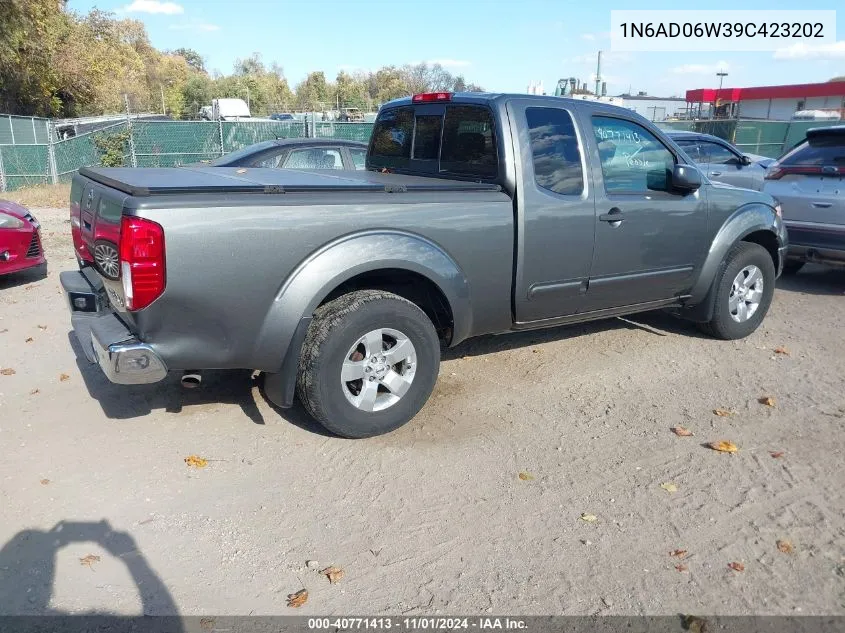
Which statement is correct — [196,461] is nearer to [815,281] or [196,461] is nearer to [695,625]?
[695,625]

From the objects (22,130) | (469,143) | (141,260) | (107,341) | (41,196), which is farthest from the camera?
(22,130)

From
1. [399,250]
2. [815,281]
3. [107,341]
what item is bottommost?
[815,281]

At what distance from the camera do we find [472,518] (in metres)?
3.37

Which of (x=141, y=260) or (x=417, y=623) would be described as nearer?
(x=417, y=623)

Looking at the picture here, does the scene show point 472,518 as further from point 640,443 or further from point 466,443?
point 640,443

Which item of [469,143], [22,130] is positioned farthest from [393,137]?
[22,130]

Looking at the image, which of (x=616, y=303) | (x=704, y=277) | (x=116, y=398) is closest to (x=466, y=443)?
(x=616, y=303)

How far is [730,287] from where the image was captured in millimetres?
5828

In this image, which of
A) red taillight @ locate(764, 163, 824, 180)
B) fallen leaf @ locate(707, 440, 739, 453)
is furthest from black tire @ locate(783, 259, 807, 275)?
fallen leaf @ locate(707, 440, 739, 453)

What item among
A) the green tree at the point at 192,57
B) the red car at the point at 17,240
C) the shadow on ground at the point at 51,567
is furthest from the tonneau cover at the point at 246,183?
the green tree at the point at 192,57

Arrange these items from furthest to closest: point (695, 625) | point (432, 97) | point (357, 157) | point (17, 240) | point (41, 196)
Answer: point (41, 196) → point (357, 157) → point (17, 240) → point (432, 97) → point (695, 625)

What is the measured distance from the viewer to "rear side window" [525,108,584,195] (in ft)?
15.1

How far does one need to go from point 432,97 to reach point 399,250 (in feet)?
5.84

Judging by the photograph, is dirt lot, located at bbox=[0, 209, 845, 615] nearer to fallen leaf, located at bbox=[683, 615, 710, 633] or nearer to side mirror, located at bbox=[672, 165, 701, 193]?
fallen leaf, located at bbox=[683, 615, 710, 633]
